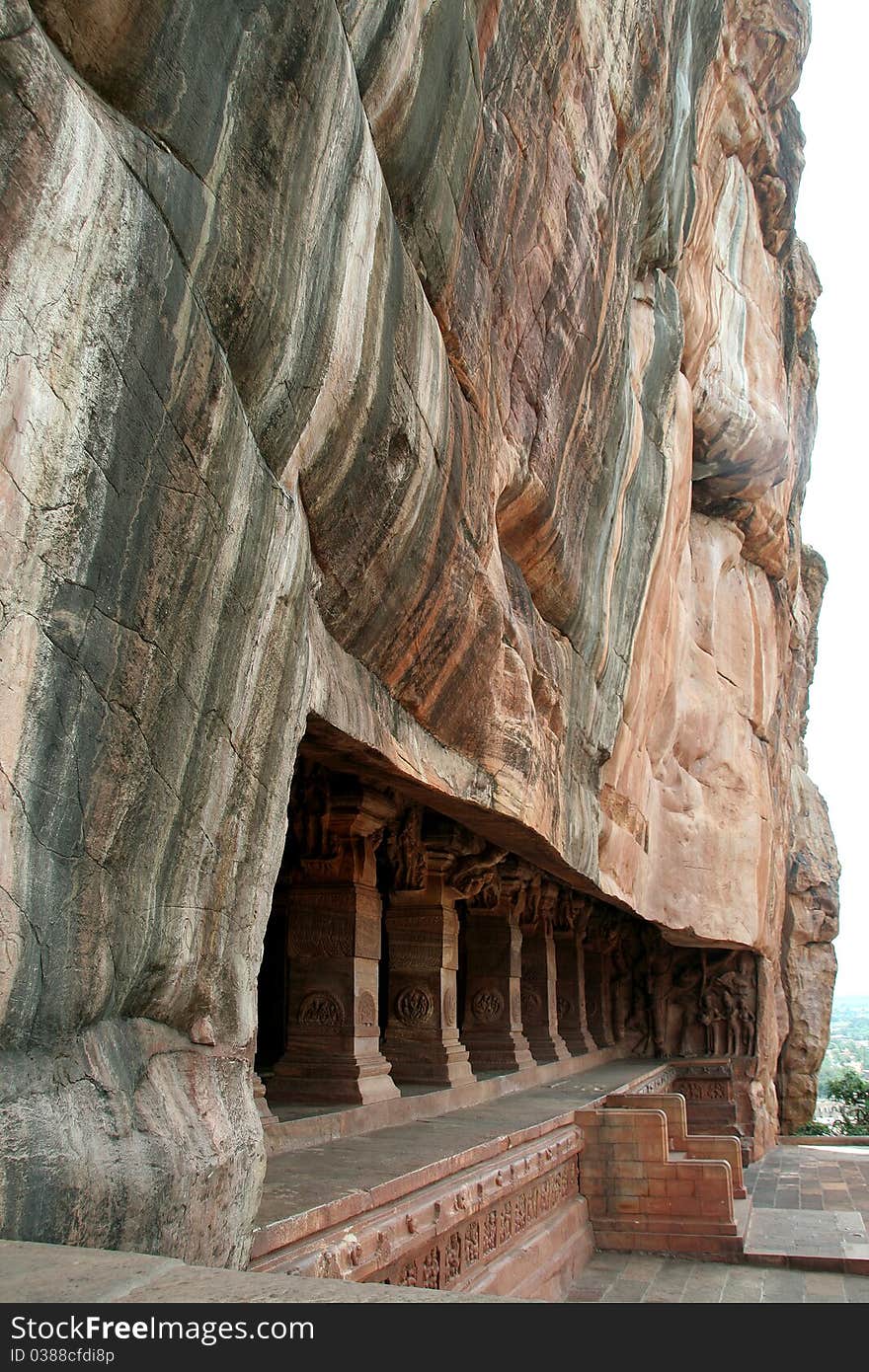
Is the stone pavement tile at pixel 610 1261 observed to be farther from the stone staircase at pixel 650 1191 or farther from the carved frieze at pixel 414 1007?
the carved frieze at pixel 414 1007

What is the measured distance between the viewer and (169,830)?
4191 millimetres

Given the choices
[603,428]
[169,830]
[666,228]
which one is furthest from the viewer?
[666,228]

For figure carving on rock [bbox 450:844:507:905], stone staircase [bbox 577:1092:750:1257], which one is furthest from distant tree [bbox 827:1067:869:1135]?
figure carving on rock [bbox 450:844:507:905]

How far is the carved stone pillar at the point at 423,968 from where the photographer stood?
11062 millimetres

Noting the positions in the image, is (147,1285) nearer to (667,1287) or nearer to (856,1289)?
(667,1287)

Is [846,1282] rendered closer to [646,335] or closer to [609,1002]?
[646,335]

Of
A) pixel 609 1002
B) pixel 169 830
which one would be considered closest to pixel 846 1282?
pixel 169 830

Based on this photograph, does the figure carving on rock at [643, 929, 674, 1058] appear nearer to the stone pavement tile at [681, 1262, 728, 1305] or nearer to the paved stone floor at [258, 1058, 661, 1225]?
the paved stone floor at [258, 1058, 661, 1225]

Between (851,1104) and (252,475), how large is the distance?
28969 millimetres

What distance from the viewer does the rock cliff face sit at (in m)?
3.34

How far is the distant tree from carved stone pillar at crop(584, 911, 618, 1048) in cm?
908

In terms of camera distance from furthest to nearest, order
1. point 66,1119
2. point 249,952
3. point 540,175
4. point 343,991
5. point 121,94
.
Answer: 1. point 343,991
2. point 540,175
3. point 249,952
4. point 121,94
5. point 66,1119

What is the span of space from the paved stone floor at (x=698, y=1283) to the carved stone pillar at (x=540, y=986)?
623 cm

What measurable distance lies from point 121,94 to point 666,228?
30.1 feet
